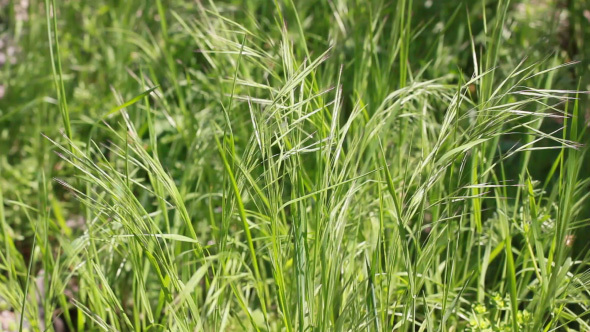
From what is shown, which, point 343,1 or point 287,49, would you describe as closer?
point 287,49

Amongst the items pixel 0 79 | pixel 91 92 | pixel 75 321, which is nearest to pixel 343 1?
pixel 91 92

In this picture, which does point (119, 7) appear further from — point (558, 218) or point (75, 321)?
point (558, 218)

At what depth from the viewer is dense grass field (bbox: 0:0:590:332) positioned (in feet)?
4.15

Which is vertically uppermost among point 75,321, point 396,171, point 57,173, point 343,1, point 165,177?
point 343,1

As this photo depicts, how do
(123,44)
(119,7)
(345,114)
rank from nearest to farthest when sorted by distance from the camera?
(345,114)
(123,44)
(119,7)

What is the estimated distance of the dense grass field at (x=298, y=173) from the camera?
126cm

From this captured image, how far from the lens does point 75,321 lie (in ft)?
6.89

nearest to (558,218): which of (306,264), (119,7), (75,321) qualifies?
(306,264)

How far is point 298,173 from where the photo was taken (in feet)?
4.33

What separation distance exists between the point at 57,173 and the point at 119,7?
0.85 m

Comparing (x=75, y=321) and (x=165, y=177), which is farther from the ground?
(x=165, y=177)

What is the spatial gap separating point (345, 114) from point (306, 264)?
47.3 inches

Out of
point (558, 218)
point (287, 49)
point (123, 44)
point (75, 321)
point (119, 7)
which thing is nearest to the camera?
point (558, 218)

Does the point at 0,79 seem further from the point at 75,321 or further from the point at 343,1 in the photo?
the point at 343,1
